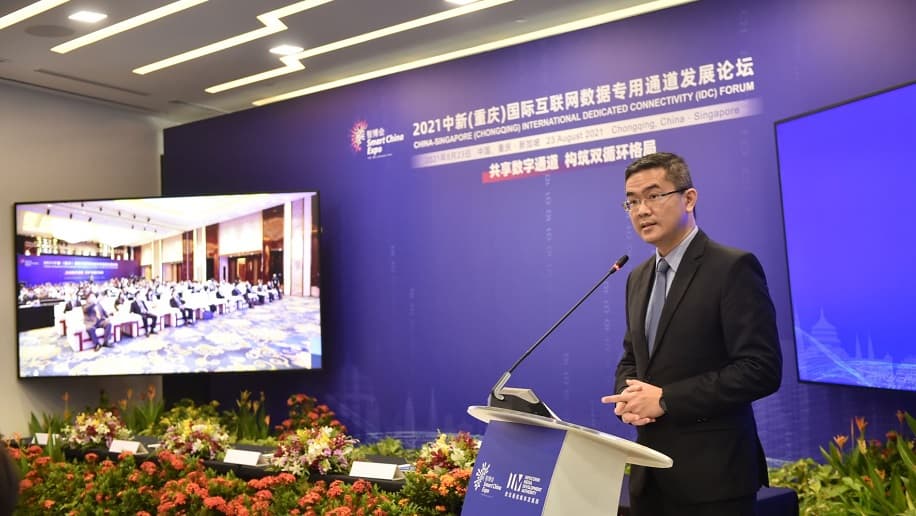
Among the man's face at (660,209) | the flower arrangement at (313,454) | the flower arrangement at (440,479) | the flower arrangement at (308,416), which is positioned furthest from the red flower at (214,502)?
the man's face at (660,209)

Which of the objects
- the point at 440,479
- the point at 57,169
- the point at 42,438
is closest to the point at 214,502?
the point at 440,479

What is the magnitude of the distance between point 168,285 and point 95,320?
0.56 metres

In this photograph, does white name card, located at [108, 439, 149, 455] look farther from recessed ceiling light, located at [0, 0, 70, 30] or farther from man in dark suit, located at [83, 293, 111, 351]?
recessed ceiling light, located at [0, 0, 70, 30]

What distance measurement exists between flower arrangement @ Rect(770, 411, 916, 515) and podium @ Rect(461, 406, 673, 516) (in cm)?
162

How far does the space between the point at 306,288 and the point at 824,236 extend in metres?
3.36

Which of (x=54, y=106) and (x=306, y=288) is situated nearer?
(x=306, y=288)

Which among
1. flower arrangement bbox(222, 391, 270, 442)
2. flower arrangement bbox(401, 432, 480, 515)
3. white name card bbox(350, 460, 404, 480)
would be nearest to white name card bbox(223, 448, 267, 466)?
white name card bbox(350, 460, 404, 480)

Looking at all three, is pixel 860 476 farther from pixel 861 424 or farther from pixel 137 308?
pixel 137 308

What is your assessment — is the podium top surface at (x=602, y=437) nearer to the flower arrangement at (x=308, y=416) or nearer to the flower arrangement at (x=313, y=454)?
the flower arrangement at (x=313, y=454)

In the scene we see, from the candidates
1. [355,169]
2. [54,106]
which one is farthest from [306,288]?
[54,106]

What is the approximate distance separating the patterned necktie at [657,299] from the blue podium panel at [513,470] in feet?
1.49

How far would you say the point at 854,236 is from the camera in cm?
347

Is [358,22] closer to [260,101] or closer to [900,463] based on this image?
[260,101]

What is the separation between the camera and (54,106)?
6344mm
